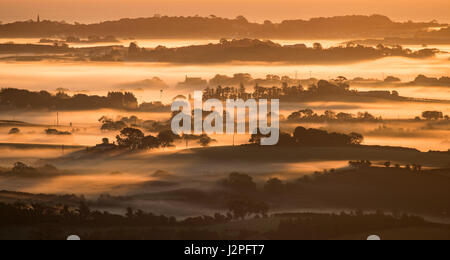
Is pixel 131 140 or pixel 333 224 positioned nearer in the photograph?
pixel 333 224

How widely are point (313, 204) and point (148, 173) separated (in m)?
33.9

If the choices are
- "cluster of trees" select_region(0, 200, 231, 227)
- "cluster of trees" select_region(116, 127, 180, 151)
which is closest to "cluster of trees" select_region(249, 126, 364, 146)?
"cluster of trees" select_region(116, 127, 180, 151)

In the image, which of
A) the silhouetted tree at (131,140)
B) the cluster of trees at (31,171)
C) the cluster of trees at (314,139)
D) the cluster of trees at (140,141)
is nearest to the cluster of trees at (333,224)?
the cluster of trees at (31,171)

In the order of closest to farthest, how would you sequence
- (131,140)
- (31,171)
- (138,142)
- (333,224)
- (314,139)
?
1. (333,224)
2. (31,171)
3. (314,139)
4. (131,140)
5. (138,142)

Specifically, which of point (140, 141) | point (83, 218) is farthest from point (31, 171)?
point (83, 218)

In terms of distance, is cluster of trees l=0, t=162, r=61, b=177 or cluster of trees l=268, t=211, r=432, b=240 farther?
cluster of trees l=0, t=162, r=61, b=177

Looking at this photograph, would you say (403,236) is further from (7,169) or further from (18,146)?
(18,146)

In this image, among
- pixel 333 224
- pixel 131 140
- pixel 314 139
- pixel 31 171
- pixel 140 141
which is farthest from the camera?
pixel 140 141

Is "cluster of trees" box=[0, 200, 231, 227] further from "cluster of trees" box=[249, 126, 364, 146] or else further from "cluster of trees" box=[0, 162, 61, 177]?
"cluster of trees" box=[249, 126, 364, 146]

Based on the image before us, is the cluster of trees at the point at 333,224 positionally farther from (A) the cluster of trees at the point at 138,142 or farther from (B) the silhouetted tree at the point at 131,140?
(B) the silhouetted tree at the point at 131,140

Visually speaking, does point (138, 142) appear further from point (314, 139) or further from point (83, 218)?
point (83, 218)

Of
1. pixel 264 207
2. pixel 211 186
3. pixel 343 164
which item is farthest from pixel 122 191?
pixel 343 164

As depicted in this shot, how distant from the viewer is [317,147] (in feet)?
559

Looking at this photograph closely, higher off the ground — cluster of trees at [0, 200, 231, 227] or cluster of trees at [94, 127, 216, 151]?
cluster of trees at [0, 200, 231, 227]
